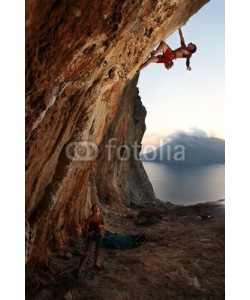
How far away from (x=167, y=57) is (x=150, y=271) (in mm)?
4531

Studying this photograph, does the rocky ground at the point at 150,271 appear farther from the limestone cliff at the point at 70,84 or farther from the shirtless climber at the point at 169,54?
the shirtless climber at the point at 169,54

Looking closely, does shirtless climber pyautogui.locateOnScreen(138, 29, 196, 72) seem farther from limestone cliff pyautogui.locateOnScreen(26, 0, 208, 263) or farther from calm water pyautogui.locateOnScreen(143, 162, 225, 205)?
calm water pyautogui.locateOnScreen(143, 162, 225, 205)

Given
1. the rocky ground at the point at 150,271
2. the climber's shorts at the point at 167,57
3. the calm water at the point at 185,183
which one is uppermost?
the climber's shorts at the point at 167,57

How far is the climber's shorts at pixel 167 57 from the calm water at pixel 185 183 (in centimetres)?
2040

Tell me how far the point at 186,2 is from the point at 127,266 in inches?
201

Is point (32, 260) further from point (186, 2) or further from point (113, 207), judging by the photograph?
point (113, 207)

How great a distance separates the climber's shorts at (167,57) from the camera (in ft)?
19.1

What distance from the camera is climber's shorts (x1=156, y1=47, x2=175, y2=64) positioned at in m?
5.84

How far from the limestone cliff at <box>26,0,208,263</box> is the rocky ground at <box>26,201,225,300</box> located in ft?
1.47

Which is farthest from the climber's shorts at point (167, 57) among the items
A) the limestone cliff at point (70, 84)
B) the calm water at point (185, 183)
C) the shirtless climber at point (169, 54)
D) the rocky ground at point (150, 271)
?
the calm water at point (185, 183)

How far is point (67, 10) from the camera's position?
2.38m

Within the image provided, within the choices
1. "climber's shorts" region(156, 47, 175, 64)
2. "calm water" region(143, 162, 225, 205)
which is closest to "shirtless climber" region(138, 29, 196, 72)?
"climber's shorts" region(156, 47, 175, 64)
